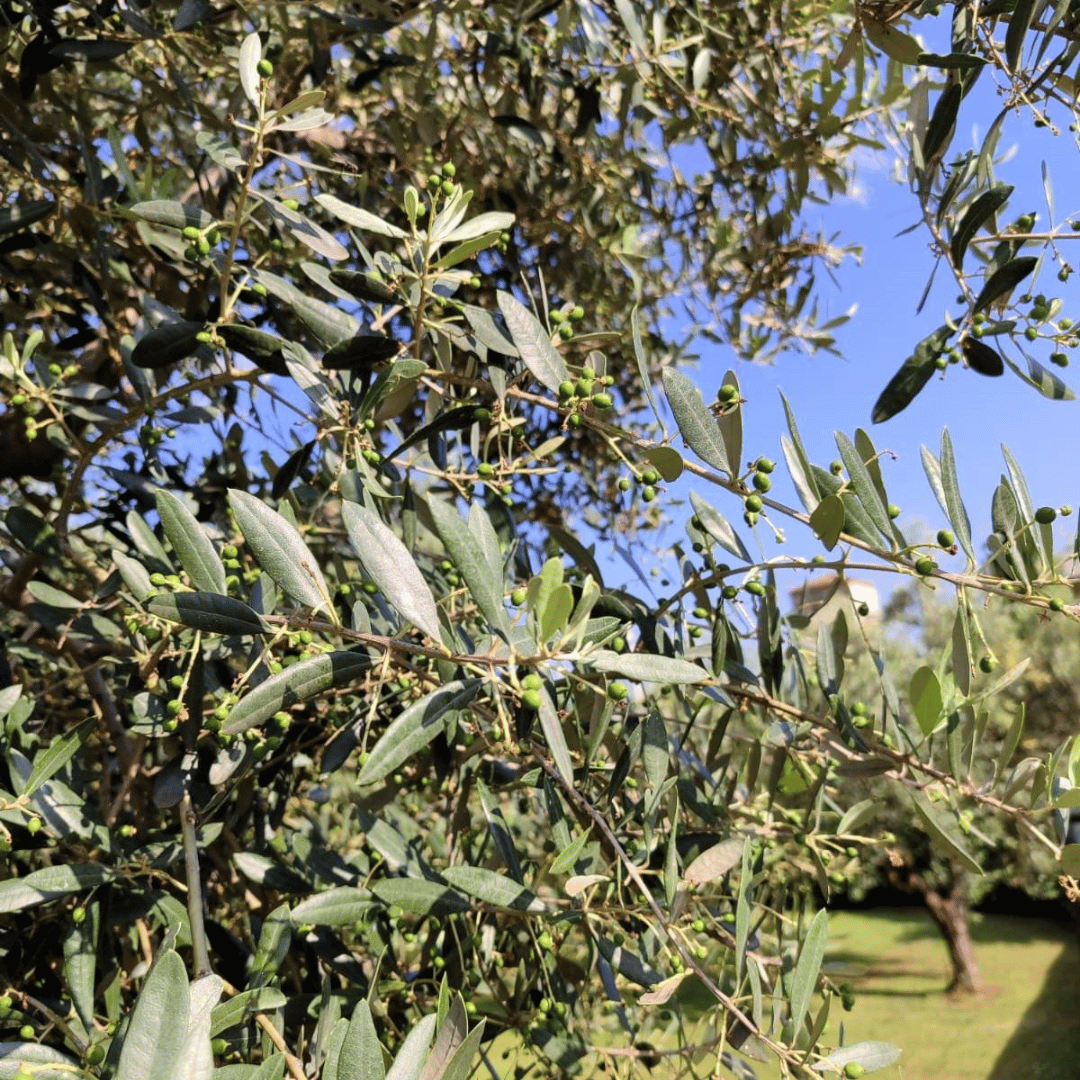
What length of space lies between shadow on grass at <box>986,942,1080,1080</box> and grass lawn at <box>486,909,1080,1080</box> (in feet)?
0.04

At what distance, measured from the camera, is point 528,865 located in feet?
4.88

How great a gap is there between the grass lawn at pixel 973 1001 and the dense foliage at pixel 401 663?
24.1ft

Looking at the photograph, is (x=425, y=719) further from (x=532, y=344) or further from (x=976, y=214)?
(x=976, y=214)

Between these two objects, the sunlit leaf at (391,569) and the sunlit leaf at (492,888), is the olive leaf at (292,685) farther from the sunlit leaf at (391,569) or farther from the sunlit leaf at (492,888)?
the sunlit leaf at (492,888)

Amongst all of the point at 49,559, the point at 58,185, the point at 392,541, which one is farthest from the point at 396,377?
the point at 58,185

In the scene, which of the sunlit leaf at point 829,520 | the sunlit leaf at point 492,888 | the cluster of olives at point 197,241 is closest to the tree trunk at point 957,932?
the sunlit leaf at point 492,888

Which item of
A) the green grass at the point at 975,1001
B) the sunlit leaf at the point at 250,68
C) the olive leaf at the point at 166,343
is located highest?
the sunlit leaf at the point at 250,68

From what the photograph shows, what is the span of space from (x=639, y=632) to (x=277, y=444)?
2.94ft

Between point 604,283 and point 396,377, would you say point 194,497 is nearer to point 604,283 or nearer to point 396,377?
point 396,377

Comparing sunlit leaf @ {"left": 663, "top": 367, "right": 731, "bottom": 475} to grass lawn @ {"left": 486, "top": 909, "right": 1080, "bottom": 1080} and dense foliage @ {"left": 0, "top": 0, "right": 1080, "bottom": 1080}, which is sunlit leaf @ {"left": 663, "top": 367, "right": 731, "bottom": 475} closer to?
dense foliage @ {"left": 0, "top": 0, "right": 1080, "bottom": 1080}

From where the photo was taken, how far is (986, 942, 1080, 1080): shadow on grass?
33.6ft

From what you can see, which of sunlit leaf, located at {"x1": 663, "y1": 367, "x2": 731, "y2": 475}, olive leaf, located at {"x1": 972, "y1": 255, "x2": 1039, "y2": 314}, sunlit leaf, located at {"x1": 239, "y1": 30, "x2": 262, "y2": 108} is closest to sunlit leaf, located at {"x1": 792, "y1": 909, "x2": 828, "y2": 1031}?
sunlit leaf, located at {"x1": 663, "y1": 367, "x2": 731, "y2": 475}

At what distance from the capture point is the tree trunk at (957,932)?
13750 mm

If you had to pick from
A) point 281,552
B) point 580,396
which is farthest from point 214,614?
point 580,396
